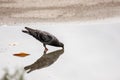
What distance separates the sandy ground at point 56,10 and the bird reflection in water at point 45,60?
26cm

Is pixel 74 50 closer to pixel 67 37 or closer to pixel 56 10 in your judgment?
pixel 67 37

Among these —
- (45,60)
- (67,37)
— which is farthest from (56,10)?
(45,60)

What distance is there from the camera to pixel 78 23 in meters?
2.20

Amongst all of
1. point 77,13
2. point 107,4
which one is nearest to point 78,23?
point 77,13

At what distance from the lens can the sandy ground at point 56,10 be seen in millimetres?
2230

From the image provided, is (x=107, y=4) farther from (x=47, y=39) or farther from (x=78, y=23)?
(x=47, y=39)

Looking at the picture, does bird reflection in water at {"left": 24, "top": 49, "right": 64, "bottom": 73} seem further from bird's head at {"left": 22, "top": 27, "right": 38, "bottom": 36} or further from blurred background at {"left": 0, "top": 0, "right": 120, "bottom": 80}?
bird's head at {"left": 22, "top": 27, "right": 38, "bottom": 36}

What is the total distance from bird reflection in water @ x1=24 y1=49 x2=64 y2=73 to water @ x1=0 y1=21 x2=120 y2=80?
2 cm

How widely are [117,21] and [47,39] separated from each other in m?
0.43

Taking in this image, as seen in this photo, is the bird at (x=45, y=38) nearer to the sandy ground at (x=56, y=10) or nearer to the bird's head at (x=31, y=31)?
the bird's head at (x=31, y=31)

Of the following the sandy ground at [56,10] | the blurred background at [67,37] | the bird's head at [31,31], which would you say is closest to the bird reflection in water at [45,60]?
the blurred background at [67,37]

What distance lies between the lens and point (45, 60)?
202 centimetres

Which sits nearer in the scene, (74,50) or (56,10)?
(74,50)

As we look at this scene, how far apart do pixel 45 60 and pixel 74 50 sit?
16cm
